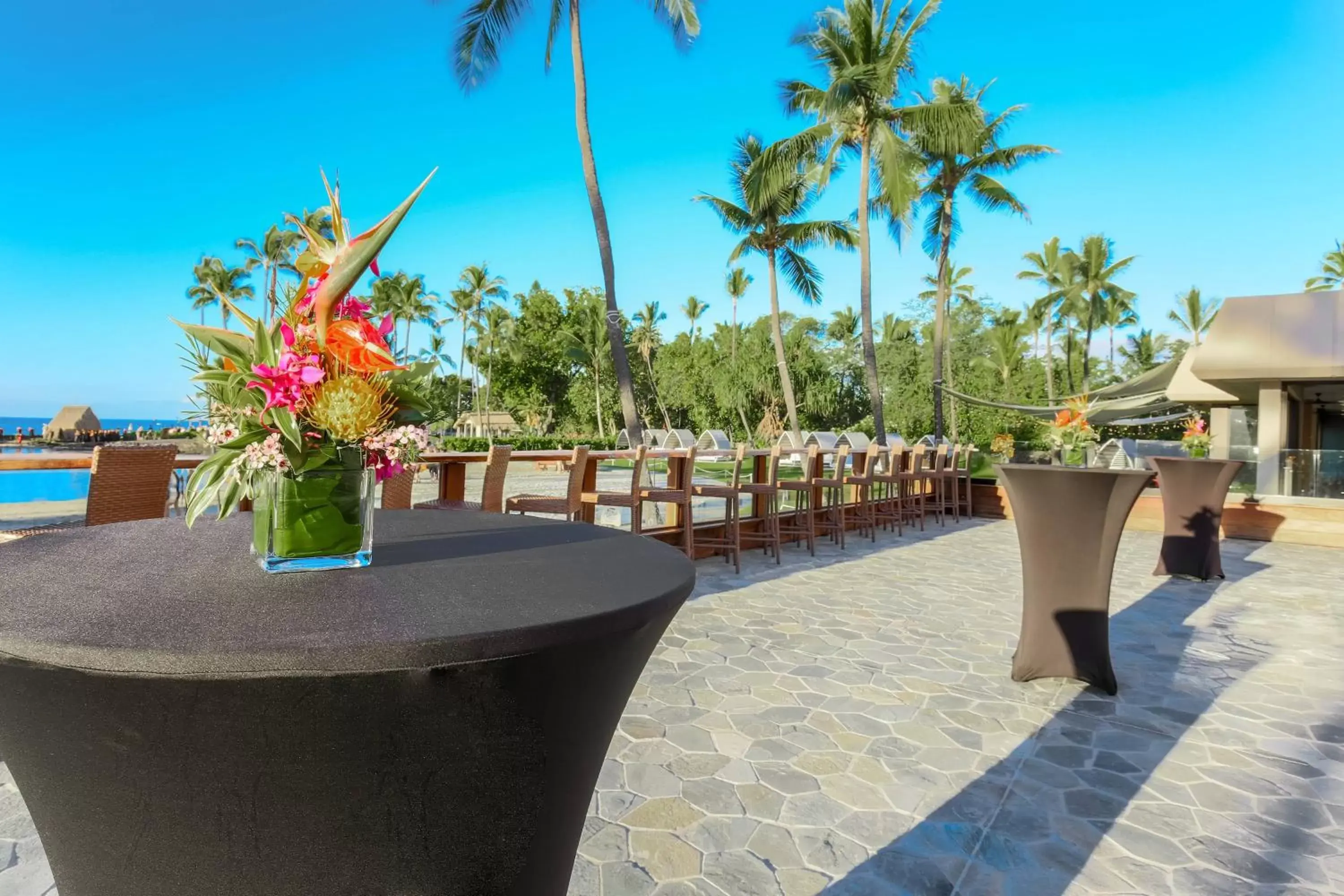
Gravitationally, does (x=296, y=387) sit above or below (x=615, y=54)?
below

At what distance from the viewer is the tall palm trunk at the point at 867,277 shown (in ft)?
39.2

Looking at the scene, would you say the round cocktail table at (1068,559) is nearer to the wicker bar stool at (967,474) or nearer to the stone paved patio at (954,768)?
the stone paved patio at (954,768)

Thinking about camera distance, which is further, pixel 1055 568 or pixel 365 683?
pixel 1055 568

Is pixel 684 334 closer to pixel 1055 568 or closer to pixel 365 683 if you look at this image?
pixel 1055 568

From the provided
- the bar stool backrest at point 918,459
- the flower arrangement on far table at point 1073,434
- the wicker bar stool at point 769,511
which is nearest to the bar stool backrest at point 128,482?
the wicker bar stool at point 769,511

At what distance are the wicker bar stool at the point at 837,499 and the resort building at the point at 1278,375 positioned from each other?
4.64 m

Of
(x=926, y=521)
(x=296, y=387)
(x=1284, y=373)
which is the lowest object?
(x=926, y=521)

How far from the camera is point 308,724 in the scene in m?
0.66

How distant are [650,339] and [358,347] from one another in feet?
118

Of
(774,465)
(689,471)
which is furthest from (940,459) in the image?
(689,471)

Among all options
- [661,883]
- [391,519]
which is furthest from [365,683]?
[661,883]

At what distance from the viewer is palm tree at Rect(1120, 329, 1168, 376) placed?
35.4 m

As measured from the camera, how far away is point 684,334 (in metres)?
33.9

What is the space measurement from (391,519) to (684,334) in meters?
32.9
